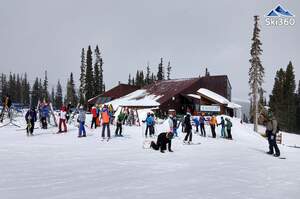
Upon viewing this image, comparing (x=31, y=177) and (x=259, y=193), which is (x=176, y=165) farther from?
(x=31, y=177)

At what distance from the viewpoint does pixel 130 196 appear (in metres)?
6.88

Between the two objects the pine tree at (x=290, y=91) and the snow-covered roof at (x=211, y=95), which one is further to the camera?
the pine tree at (x=290, y=91)

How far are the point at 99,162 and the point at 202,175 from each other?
3.60 metres

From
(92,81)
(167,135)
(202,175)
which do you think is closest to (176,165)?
(202,175)

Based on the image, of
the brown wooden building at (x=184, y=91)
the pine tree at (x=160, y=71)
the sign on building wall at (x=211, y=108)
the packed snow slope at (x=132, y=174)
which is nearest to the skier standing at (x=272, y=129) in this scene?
the packed snow slope at (x=132, y=174)

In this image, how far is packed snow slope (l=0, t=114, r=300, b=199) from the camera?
7.30 m

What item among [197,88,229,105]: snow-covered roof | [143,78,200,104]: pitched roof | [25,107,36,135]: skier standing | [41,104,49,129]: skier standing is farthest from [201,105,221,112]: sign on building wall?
[25,107,36,135]: skier standing

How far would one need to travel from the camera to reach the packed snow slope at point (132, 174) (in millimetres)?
7305

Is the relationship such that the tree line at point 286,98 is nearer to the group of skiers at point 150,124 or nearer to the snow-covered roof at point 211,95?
the snow-covered roof at point 211,95

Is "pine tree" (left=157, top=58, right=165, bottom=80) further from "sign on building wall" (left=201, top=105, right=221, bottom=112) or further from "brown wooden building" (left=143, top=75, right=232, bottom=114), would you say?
"sign on building wall" (left=201, top=105, right=221, bottom=112)

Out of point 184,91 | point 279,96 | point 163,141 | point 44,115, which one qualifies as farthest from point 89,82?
point 163,141

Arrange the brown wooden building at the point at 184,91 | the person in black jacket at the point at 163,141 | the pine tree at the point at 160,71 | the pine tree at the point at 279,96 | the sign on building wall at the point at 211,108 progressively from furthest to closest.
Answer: the pine tree at the point at 160,71 < the pine tree at the point at 279,96 < the brown wooden building at the point at 184,91 < the sign on building wall at the point at 211,108 < the person in black jacket at the point at 163,141

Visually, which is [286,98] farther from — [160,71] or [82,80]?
[82,80]

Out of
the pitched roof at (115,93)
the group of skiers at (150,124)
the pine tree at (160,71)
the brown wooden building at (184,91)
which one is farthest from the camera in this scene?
the pine tree at (160,71)
